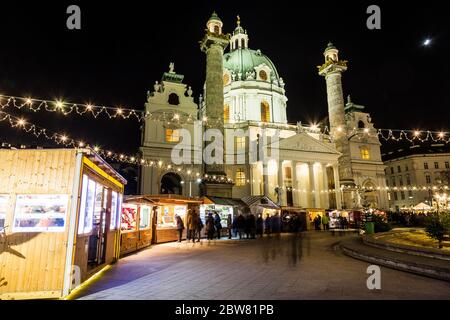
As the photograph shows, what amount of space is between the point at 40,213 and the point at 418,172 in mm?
69680

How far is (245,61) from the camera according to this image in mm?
54656

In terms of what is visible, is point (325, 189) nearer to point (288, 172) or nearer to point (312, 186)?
point (312, 186)

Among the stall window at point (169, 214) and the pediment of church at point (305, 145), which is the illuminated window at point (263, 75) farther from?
the stall window at point (169, 214)

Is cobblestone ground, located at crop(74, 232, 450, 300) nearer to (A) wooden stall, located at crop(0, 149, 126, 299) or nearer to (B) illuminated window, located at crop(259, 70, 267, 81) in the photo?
(A) wooden stall, located at crop(0, 149, 126, 299)

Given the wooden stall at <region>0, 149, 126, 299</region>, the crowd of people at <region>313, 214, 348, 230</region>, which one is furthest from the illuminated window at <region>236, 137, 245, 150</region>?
the wooden stall at <region>0, 149, 126, 299</region>

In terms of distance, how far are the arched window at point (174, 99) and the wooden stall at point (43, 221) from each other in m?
31.6

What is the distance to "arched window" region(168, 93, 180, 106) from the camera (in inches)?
1462

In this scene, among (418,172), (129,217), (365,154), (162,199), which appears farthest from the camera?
(418,172)

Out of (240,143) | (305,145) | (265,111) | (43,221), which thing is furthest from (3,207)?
(265,111)

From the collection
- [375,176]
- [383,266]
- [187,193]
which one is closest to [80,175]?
[383,266]

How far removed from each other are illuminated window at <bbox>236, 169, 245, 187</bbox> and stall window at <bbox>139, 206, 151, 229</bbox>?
Answer: 26.5m

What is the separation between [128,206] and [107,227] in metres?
3.17

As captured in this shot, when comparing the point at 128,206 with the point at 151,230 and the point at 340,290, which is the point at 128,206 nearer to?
the point at 151,230

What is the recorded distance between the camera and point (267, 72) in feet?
177
